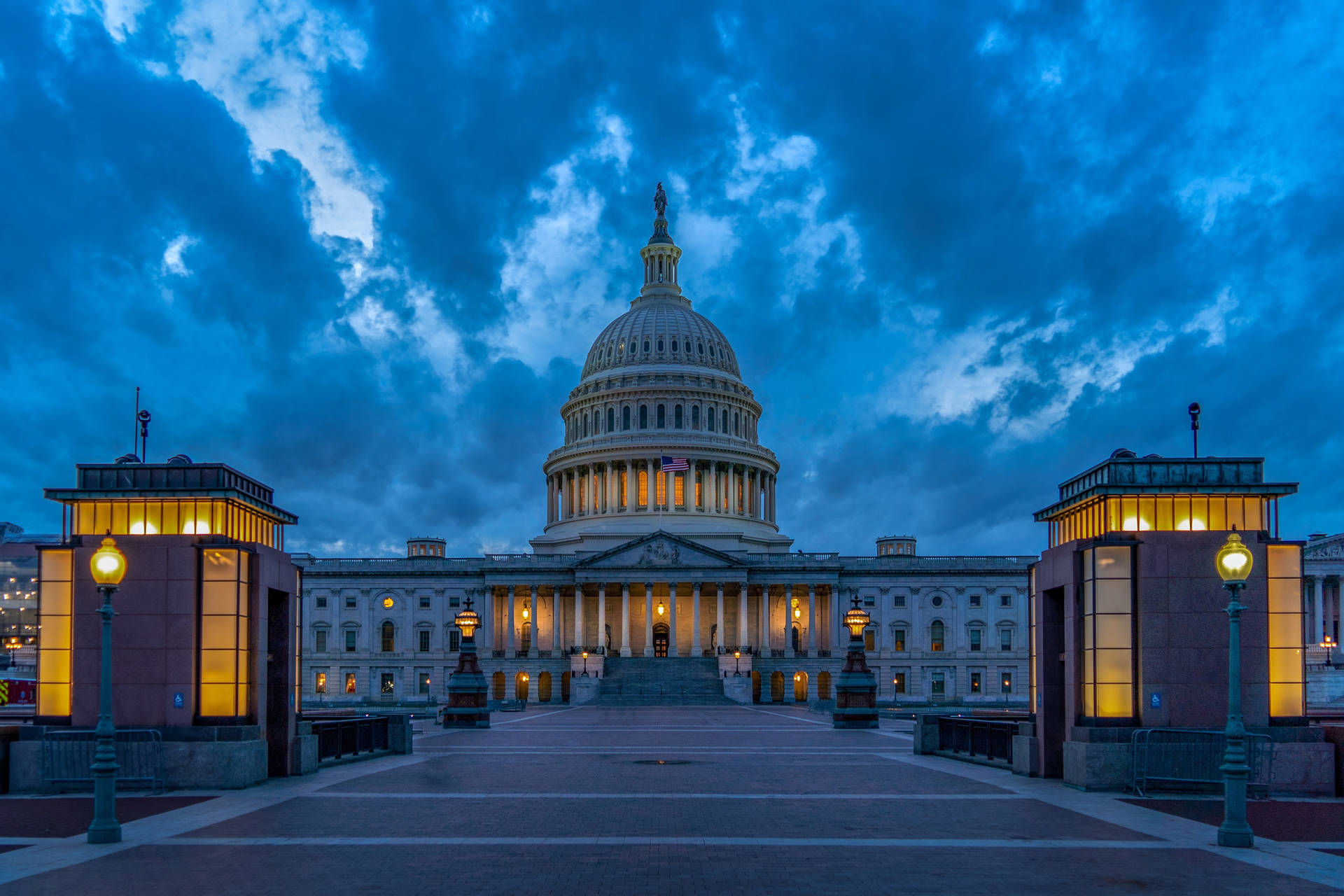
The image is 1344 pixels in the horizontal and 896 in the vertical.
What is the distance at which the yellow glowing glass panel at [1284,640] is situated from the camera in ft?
83.6

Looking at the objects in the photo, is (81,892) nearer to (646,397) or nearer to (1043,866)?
(1043,866)

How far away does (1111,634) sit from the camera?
2595 cm

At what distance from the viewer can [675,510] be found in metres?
126

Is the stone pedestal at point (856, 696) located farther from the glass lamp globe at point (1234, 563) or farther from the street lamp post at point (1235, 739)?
the glass lamp globe at point (1234, 563)

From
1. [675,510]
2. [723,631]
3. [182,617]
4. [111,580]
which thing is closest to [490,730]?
[182,617]

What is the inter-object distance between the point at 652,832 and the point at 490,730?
32.2 metres

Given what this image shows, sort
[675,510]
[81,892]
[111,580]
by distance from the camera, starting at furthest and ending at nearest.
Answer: [675,510] < [111,580] < [81,892]

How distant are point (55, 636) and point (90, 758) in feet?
10.4

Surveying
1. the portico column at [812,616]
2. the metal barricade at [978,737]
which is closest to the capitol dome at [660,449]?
the portico column at [812,616]

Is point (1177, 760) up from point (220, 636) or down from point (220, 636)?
down

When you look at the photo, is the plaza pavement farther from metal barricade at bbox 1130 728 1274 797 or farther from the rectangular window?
the rectangular window

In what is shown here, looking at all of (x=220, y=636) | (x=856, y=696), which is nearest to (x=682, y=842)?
(x=220, y=636)

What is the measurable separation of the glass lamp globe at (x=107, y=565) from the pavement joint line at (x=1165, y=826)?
1772 centimetres

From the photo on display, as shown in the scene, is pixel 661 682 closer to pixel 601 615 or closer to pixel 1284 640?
pixel 601 615
